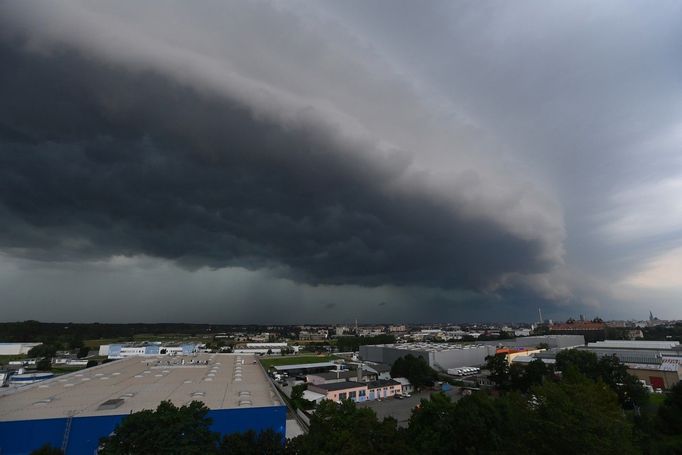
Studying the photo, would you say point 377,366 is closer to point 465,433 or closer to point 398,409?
point 398,409

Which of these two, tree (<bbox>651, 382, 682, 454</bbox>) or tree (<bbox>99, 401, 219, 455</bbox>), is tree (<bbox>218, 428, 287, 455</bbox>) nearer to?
tree (<bbox>99, 401, 219, 455</bbox>)

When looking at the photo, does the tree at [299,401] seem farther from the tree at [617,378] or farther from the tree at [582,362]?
the tree at [582,362]

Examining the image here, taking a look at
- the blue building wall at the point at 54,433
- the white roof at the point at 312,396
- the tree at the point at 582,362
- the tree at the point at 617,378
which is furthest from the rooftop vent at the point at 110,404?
the tree at the point at 582,362

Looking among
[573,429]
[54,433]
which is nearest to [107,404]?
[54,433]

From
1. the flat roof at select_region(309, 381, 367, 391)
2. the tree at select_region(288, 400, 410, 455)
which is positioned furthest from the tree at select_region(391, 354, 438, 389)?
the tree at select_region(288, 400, 410, 455)

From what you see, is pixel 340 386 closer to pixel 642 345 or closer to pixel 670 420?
pixel 670 420

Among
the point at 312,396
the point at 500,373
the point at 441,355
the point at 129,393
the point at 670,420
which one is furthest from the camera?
the point at 441,355

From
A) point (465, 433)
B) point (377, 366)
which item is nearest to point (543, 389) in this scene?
point (465, 433)
